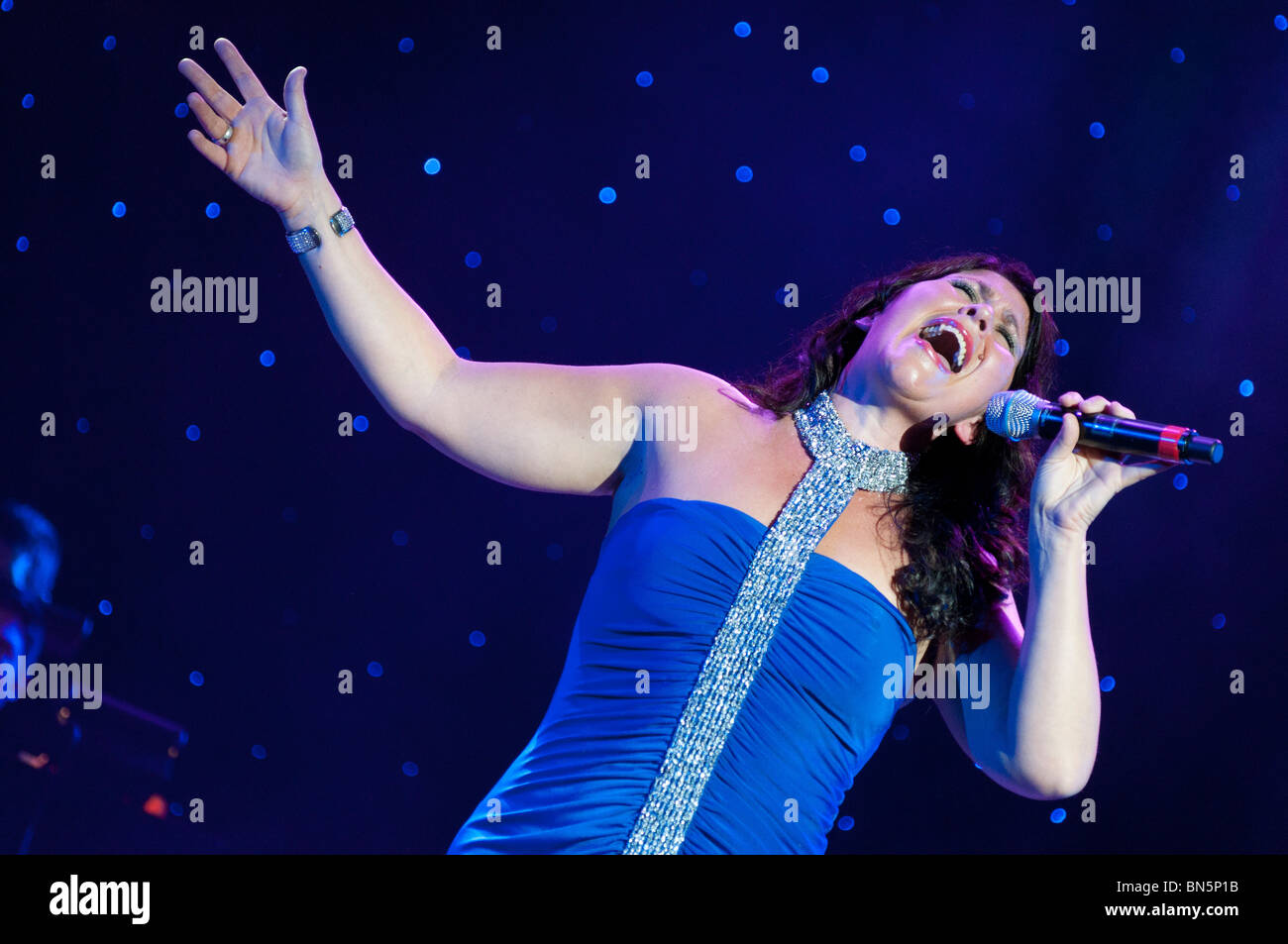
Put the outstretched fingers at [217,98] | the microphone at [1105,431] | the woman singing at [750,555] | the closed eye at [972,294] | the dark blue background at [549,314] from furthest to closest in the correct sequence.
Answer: the dark blue background at [549,314], the closed eye at [972,294], the outstretched fingers at [217,98], the woman singing at [750,555], the microphone at [1105,431]

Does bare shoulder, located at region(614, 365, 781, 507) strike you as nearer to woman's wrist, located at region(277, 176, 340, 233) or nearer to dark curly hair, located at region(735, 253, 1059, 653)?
dark curly hair, located at region(735, 253, 1059, 653)

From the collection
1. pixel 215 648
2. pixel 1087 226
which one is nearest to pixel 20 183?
pixel 215 648

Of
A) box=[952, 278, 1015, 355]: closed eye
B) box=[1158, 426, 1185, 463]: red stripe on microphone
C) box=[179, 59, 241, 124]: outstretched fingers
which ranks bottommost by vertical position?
box=[1158, 426, 1185, 463]: red stripe on microphone

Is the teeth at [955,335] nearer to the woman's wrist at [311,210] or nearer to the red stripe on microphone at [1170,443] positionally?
the red stripe on microphone at [1170,443]

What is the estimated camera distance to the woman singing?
1.38m

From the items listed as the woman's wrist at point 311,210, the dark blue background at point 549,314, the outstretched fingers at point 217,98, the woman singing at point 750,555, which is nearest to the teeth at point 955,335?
the woman singing at point 750,555

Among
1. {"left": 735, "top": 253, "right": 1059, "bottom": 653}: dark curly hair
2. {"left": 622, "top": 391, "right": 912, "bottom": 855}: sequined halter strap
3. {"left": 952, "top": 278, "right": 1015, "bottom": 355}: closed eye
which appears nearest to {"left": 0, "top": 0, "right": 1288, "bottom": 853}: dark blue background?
A: {"left": 735, "top": 253, "right": 1059, "bottom": 653}: dark curly hair

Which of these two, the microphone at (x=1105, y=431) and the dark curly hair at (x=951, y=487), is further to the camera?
the dark curly hair at (x=951, y=487)

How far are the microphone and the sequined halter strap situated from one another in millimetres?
184

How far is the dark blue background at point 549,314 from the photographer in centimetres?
216

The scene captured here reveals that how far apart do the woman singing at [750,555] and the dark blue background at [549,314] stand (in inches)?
24.0

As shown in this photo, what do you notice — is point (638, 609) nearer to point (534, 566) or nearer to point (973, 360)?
point (973, 360)

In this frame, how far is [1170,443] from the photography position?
4.21 feet

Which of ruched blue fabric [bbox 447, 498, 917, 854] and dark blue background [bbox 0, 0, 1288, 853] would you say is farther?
dark blue background [bbox 0, 0, 1288, 853]
